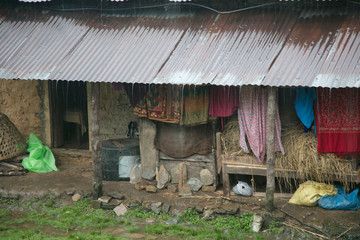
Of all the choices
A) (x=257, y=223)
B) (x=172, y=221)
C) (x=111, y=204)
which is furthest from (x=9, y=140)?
(x=257, y=223)

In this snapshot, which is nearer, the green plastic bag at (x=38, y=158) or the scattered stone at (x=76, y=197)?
the scattered stone at (x=76, y=197)

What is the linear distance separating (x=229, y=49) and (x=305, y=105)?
1.78 meters

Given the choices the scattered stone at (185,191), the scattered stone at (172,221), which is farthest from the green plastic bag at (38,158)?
the scattered stone at (172,221)

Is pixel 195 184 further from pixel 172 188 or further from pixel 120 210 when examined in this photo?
pixel 120 210

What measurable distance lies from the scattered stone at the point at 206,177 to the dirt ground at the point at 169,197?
25cm

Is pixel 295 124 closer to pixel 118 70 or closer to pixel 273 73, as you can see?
pixel 273 73

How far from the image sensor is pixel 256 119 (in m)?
9.12

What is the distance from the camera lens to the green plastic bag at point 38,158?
11523 millimetres

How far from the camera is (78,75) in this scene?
29.7 ft

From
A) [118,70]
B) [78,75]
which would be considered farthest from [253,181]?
[78,75]

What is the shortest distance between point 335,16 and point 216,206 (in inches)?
167

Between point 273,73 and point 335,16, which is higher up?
point 335,16

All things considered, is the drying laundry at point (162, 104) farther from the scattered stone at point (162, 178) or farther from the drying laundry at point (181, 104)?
the scattered stone at point (162, 178)

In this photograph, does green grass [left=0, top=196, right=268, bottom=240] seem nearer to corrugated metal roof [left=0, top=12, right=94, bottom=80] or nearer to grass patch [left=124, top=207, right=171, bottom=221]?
grass patch [left=124, top=207, right=171, bottom=221]
